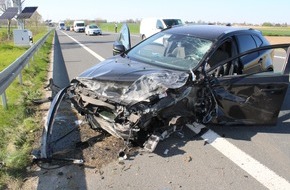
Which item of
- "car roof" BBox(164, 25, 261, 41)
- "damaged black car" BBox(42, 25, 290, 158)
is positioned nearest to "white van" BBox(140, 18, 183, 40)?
"car roof" BBox(164, 25, 261, 41)

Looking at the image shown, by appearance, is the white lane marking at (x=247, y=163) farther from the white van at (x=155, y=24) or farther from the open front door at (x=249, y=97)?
the white van at (x=155, y=24)

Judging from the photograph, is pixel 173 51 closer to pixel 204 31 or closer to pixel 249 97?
pixel 204 31

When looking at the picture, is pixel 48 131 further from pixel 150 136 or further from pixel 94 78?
pixel 150 136

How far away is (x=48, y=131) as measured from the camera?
445 cm

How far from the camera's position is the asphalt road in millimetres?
3750

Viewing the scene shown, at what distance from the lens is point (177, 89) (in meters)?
4.50

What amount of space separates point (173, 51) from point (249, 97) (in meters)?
1.48

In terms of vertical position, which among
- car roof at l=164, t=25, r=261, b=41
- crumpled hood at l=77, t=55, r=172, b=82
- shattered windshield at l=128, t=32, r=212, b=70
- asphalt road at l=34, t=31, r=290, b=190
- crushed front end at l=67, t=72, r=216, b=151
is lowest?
asphalt road at l=34, t=31, r=290, b=190

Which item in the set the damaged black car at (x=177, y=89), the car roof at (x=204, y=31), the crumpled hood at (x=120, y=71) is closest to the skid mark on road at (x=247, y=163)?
the damaged black car at (x=177, y=89)

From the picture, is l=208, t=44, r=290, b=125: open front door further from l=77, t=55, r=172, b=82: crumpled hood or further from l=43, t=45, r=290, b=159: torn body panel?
l=77, t=55, r=172, b=82: crumpled hood

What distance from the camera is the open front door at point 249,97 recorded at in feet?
16.6

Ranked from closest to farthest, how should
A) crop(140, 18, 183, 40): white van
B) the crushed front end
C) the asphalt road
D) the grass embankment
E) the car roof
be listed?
the asphalt road, the grass embankment, the crushed front end, the car roof, crop(140, 18, 183, 40): white van

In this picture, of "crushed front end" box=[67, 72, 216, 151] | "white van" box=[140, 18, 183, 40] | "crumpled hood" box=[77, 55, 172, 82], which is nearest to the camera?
"crushed front end" box=[67, 72, 216, 151]

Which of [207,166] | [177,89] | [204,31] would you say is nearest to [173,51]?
[204,31]
